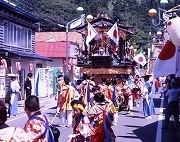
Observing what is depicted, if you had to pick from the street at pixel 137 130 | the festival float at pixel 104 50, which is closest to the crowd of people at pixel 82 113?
the street at pixel 137 130

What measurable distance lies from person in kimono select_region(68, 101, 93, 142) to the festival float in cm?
1350

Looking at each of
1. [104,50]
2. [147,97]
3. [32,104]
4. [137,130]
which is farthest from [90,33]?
[32,104]

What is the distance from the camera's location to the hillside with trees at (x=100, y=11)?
73750mm

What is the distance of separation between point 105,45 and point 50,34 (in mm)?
38307

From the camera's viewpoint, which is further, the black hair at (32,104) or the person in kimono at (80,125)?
the person in kimono at (80,125)

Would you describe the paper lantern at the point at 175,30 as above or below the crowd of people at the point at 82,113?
above

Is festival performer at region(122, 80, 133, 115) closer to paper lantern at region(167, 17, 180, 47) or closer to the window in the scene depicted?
the window

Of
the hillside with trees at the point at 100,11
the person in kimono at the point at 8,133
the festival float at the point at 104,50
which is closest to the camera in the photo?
the person in kimono at the point at 8,133

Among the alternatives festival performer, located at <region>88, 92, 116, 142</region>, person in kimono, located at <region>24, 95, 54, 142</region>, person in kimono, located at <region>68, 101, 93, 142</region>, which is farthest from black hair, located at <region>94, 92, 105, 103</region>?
person in kimono, located at <region>24, 95, 54, 142</region>

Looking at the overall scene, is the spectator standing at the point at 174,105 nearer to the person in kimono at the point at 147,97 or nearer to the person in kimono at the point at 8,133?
the person in kimono at the point at 147,97

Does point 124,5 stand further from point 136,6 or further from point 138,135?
point 138,135

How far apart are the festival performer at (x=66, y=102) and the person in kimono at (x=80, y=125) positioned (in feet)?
21.7

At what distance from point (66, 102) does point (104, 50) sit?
935 cm

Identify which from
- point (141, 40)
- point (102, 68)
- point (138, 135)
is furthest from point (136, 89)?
point (141, 40)
